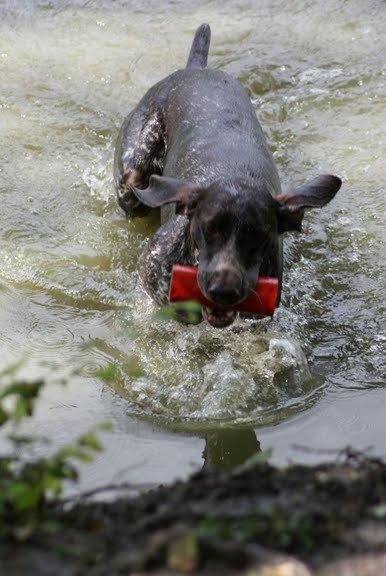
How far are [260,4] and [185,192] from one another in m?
5.34

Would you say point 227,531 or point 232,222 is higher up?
point 227,531

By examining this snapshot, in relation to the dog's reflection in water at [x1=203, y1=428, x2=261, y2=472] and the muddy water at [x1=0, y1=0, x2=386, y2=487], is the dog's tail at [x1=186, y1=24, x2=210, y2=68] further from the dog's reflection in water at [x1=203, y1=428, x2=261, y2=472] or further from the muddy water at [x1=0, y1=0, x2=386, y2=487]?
the dog's reflection in water at [x1=203, y1=428, x2=261, y2=472]

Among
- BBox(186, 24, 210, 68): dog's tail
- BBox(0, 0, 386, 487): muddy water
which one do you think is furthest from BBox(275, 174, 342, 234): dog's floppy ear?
BBox(186, 24, 210, 68): dog's tail

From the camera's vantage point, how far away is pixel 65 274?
6035mm

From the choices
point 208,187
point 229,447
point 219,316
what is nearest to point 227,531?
point 229,447

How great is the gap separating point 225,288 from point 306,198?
0.84m

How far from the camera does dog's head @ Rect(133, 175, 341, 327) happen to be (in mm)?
4562

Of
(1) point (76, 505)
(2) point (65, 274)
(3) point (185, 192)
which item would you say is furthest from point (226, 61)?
(1) point (76, 505)

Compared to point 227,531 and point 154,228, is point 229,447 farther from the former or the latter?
point 154,228

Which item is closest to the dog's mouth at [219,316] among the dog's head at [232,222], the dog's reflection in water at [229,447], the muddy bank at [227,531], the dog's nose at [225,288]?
the dog's head at [232,222]

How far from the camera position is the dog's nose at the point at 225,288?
446 cm

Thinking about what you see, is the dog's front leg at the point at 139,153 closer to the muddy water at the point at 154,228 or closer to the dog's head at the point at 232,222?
the muddy water at the point at 154,228

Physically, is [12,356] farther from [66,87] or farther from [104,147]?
[66,87]

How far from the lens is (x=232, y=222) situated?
15.4 ft
